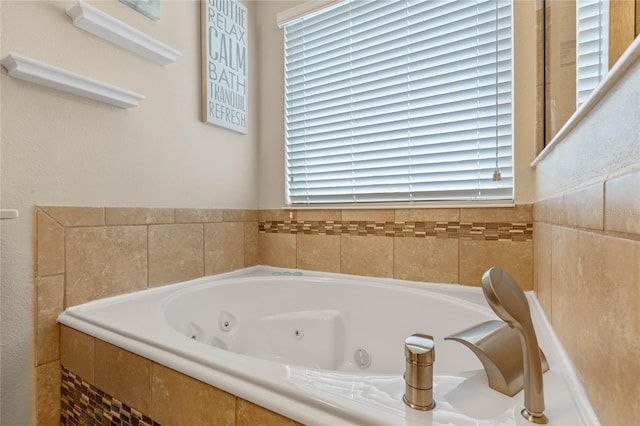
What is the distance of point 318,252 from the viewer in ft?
6.00

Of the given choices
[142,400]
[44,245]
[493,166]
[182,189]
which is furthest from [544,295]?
[44,245]

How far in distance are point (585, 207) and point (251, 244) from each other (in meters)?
1.66

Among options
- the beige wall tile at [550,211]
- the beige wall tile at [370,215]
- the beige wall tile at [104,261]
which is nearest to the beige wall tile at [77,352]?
the beige wall tile at [104,261]

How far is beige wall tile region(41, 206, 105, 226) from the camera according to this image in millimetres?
1130

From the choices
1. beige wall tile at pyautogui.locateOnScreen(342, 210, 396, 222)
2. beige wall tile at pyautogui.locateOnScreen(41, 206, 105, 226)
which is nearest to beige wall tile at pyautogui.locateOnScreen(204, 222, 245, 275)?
beige wall tile at pyautogui.locateOnScreen(41, 206, 105, 226)

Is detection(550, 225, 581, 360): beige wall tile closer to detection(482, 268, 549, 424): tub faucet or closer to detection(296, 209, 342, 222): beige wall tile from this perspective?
detection(482, 268, 549, 424): tub faucet

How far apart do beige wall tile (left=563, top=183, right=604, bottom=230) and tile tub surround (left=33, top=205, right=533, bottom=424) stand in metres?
0.73

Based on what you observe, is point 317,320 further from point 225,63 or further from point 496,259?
point 225,63

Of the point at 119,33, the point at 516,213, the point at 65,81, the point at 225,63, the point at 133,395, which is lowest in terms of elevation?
the point at 133,395

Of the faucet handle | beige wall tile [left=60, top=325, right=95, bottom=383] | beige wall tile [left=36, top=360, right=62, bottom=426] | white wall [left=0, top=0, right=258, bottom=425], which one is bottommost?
beige wall tile [left=36, top=360, right=62, bottom=426]

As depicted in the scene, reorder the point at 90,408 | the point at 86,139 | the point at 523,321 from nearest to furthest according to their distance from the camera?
the point at 523,321, the point at 90,408, the point at 86,139

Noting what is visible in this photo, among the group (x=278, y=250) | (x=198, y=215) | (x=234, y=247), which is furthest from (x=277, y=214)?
(x=198, y=215)

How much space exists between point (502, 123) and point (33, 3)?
1.73 meters

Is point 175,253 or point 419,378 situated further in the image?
point 175,253
